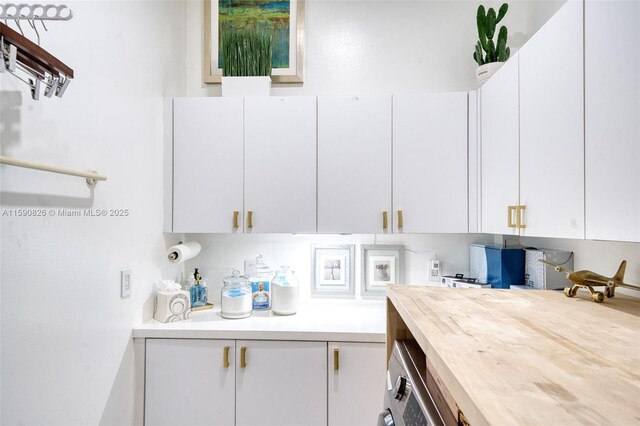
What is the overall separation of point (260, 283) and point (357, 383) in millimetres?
787

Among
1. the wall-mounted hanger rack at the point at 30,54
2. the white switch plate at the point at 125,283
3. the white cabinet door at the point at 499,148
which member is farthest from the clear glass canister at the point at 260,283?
the wall-mounted hanger rack at the point at 30,54

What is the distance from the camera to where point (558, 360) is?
0.65m

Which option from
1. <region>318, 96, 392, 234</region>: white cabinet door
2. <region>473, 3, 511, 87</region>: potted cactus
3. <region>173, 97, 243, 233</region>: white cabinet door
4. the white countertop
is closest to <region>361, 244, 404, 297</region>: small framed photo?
the white countertop

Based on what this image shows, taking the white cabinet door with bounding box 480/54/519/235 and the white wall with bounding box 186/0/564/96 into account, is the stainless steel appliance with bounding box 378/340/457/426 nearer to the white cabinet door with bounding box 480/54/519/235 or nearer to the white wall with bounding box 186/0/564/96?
the white cabinet door with bounding box 480/54/519/235

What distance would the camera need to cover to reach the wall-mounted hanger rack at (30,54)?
0.85m

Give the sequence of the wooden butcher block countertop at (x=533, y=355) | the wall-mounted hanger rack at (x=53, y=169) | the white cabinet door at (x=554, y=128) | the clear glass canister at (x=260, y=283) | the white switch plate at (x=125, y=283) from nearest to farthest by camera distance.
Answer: the wooden butcher block countertop at (x=533, y=355) → the wall-mounted hanger rack at (x=53, y=169) → the white cabinet door at (x=554, y=128) → the white switch plate at (x=125, y=283) → the clear glass canister at (x=260, y=283)

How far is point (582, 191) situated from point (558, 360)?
68 cm

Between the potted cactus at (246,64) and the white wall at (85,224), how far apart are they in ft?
1.18

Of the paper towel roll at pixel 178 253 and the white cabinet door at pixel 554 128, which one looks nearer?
the white cabinet door at pixel 554 128

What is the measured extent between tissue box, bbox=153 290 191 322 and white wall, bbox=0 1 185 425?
0.22ft

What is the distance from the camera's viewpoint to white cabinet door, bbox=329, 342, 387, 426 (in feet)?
5.41

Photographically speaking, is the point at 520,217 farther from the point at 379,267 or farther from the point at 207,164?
the point at 207,164

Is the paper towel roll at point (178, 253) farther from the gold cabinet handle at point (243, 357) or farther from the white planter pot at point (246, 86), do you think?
the white planter pot at point (246, 86)

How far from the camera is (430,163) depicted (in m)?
1.91
